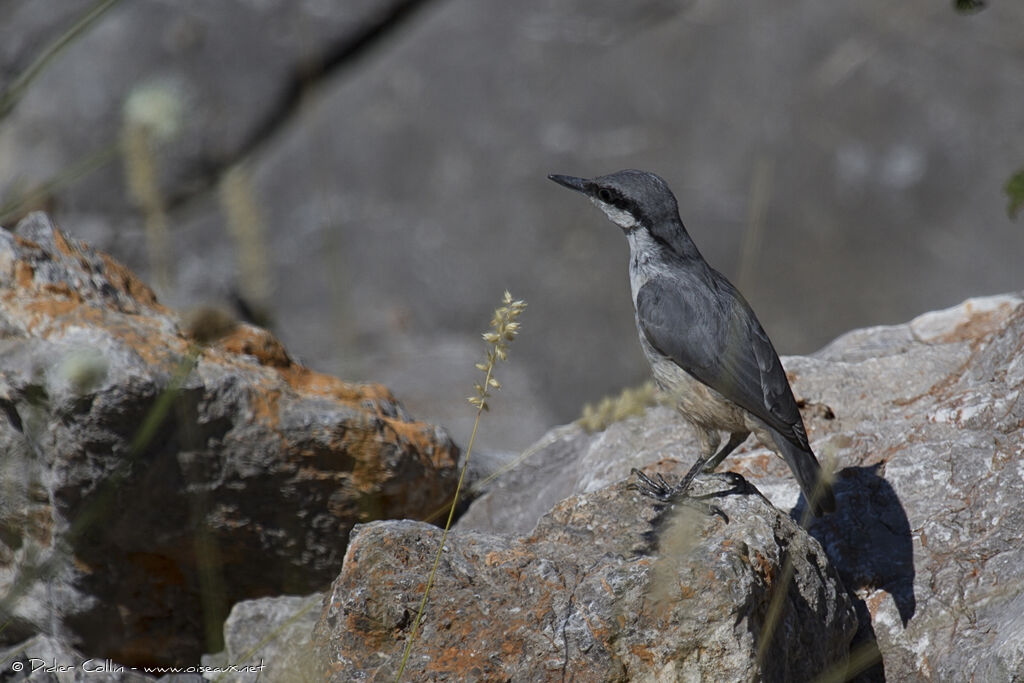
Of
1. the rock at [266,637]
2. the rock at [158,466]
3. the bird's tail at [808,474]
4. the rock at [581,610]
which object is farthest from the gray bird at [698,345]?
the rock at [266,637]

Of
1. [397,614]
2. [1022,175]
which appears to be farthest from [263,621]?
[1022,175]

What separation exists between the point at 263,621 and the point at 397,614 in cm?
139

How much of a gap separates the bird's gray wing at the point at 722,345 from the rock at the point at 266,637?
67.0 inches

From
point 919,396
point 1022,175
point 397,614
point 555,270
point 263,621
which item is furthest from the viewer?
point 555,270

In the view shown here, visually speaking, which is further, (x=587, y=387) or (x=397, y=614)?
(x=587, y=387)

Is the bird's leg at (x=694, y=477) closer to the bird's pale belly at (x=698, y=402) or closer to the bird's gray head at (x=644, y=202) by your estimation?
the bird's pale belly at (x=698, y=402)

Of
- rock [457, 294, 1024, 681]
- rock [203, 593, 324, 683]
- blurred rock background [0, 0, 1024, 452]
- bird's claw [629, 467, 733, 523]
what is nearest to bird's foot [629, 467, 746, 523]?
bird's claw [629, 467, 733, 523]

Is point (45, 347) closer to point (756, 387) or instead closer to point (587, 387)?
point (756, 387)

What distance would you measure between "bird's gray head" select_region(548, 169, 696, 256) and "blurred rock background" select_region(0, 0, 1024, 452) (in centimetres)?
374

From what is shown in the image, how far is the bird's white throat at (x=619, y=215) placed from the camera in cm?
482

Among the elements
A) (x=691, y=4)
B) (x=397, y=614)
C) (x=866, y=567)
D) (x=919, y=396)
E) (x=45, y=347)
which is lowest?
(x=397, y=614)

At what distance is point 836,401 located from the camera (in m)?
5.07

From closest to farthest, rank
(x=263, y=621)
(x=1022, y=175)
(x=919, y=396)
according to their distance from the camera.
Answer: (x=1022, y=175)
(x=263, y=621)
(x=919, y=396)

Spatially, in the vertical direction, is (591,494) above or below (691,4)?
below
